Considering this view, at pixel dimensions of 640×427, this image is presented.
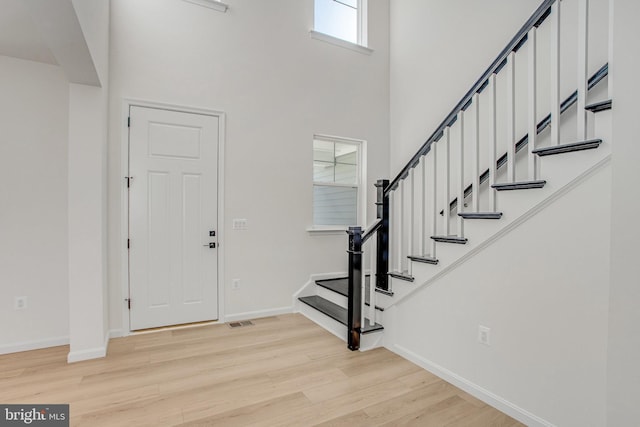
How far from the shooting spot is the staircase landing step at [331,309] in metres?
3.03

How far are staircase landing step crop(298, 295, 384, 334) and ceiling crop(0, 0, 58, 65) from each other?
11.3ft

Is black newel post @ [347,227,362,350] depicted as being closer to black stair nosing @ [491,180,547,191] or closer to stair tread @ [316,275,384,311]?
stair tread @ [316,275,384,311]

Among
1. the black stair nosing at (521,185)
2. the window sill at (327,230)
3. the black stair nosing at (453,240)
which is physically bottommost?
the window sill at (327,230)

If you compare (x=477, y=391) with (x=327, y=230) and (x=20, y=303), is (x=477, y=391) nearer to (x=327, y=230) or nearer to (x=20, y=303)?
(x=327, y=230)

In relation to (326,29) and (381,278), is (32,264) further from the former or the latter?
(326,29)

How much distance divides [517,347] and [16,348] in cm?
414

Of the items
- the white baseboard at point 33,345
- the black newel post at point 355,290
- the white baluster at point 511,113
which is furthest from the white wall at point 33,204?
the white baluster at point 511,113

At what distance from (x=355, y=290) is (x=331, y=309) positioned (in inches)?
31.1

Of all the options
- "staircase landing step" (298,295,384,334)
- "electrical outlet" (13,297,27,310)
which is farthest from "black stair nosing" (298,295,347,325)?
"electrical outlet" (13,297,27,310)

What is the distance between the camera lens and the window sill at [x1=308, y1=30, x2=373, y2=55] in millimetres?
4214

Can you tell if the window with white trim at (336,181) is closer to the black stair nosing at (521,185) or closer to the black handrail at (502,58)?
the black handrail at (502,58)

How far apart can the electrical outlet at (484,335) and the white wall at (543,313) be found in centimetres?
3

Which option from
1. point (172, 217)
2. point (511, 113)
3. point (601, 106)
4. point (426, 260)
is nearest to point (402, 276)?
point (426, 260)

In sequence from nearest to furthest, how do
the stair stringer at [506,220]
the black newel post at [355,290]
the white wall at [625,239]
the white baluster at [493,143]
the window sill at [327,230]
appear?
the white wall at [625,239] < the stair stringer at [506,220] < the white baluster at [493,143] < the black newel post at [355,290] < the window sill at [327,230]
